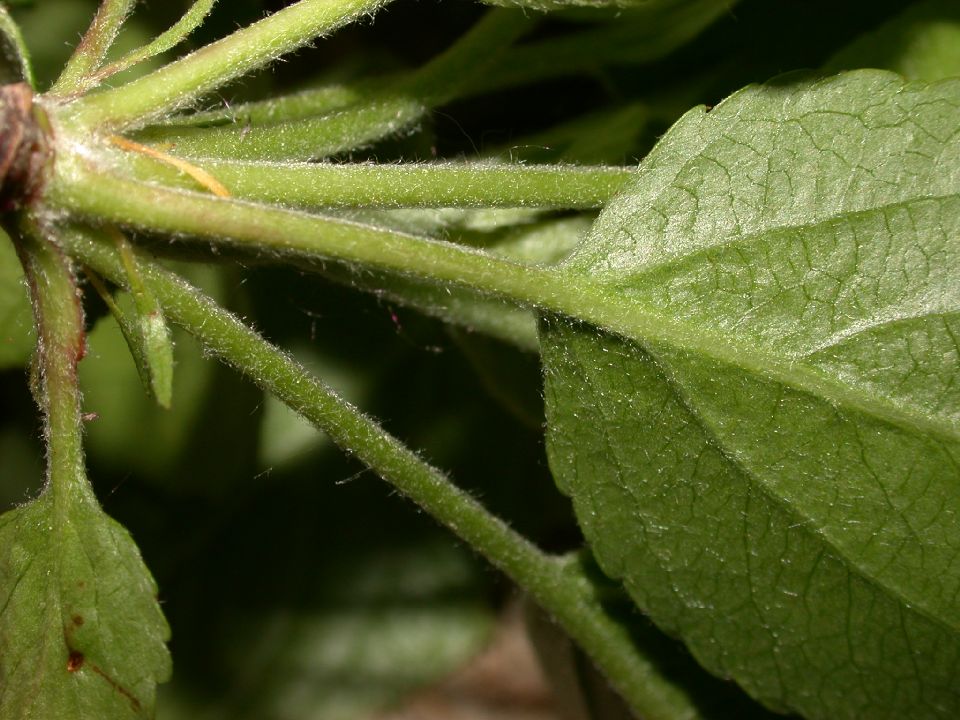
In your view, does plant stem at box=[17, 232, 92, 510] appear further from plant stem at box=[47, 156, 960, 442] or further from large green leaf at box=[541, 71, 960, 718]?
large green leaf at box=[541, 71, 960, 718]

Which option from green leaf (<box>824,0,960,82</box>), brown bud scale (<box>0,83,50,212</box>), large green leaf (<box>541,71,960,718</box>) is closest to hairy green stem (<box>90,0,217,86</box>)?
brown bud scale (<box>0,83,50,212</box>)

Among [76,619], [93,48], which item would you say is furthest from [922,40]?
[76,619]

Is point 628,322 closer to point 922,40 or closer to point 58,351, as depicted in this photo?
point 58,351

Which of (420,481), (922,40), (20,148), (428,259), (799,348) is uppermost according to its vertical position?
(20,148)

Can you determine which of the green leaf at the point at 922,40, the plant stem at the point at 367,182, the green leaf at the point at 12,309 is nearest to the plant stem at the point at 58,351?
the plant stem at the point at 367,182

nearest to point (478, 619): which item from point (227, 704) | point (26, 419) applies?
point (227, 704)

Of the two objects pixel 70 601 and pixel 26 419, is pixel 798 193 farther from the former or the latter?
pixel 26 419

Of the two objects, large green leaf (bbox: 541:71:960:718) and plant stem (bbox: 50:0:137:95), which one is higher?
plant stem (bbox: 50:0:137:95)
